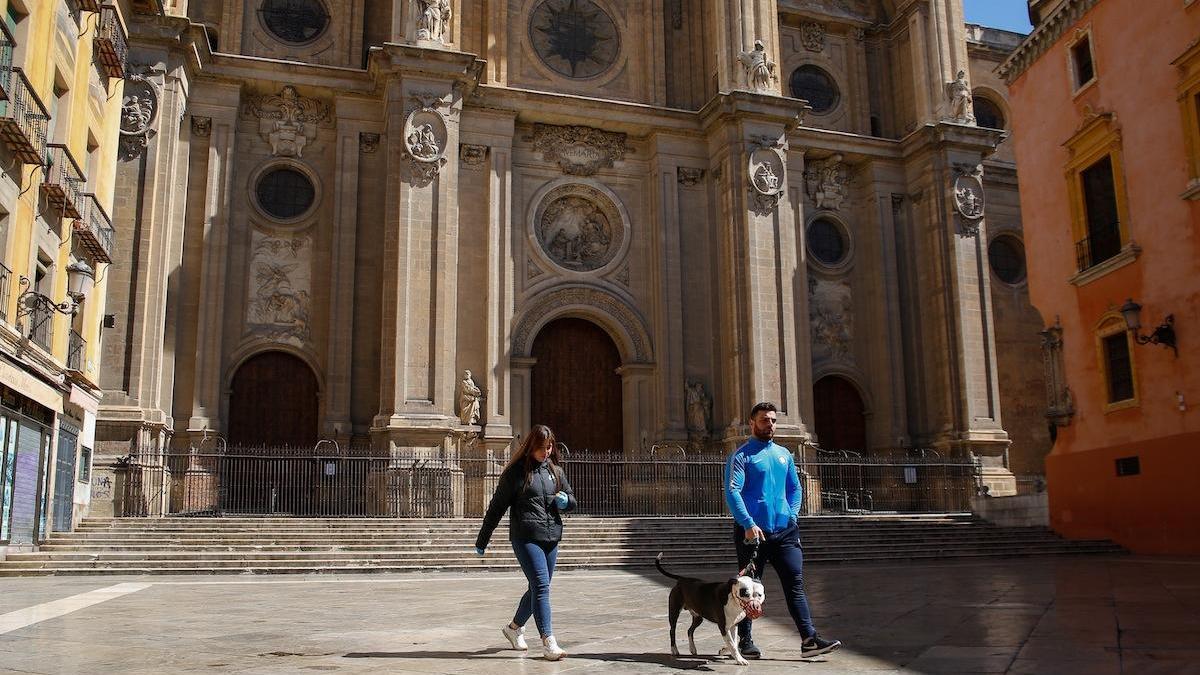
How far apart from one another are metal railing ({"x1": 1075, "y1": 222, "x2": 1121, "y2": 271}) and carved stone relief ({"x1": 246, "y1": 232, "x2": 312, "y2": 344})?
17.8m

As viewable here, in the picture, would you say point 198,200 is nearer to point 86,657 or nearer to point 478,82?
point 478,82

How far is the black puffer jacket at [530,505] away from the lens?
7.05m

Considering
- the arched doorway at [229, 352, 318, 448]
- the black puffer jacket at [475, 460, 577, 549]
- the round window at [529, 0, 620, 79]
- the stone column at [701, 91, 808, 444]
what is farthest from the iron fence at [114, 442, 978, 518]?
the black puffer jacket at [475, 460, 577, 549]

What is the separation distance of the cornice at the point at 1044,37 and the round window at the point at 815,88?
9704 millimetres

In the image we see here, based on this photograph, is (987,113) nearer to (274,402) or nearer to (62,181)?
(274,402)

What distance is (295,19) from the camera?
27.9 metres

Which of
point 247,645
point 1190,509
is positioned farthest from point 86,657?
point 1190,509

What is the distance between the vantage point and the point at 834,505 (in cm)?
2764

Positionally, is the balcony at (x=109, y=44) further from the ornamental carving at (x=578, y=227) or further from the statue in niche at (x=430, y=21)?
the ornamental carving at (x=578, y=227)

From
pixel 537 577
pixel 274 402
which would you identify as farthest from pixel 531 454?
pixel 274 402

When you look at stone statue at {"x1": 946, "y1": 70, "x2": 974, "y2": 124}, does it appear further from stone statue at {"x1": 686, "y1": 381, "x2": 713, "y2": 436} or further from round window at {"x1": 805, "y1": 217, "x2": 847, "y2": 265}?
stone statue at {"x1": 686, "y1": 381, "x2": 713, "y2": 436}

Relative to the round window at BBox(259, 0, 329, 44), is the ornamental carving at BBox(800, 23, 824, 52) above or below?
above

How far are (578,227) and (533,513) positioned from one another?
22.1 m

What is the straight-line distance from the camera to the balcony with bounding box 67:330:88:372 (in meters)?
18.3
